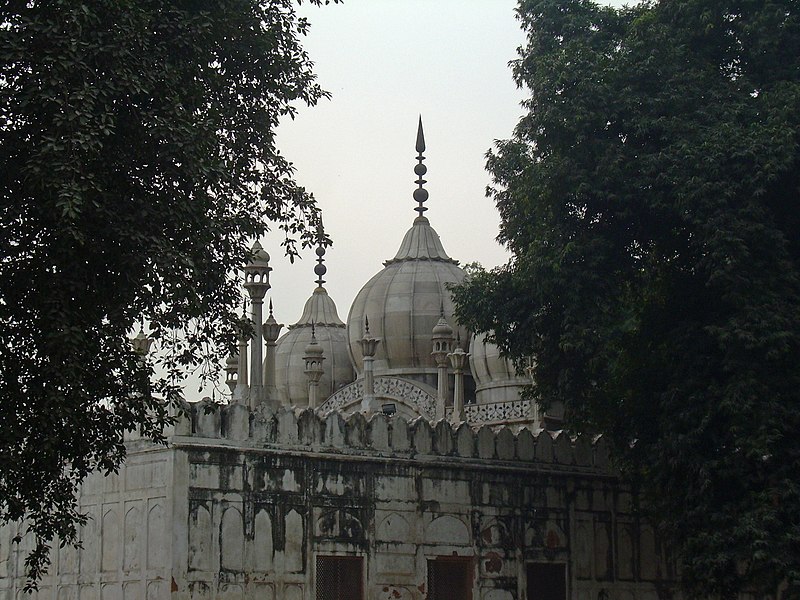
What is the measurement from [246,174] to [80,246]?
98.9 inches

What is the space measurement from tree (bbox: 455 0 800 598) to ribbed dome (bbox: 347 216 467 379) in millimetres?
13442

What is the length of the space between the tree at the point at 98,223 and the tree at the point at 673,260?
604cm

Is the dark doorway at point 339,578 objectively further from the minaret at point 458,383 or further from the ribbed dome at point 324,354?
the ribbed dome at point 324,354

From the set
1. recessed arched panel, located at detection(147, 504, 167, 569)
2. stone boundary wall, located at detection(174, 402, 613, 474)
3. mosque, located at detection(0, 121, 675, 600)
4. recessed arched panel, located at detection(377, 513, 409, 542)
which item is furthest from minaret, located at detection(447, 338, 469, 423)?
recessed arched panel, located at detection(147, 504, 167, 569)

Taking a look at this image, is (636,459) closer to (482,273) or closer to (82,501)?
(482,273)

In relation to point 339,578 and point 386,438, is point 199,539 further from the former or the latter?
point 386,438

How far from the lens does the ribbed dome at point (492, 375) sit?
101ft

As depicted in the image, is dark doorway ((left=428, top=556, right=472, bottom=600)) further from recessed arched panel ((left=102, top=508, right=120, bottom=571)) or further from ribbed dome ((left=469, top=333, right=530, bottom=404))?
ribbed dome ((left=469, top=333, right=530, bottom=404))

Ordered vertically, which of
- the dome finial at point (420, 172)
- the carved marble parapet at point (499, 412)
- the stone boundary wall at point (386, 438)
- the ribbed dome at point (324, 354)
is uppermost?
the dome finial at point (420, 172)

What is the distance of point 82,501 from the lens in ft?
56.0

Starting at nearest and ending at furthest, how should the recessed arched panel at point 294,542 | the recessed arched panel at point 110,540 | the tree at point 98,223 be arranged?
1. the tree at point 98,223
2. the recessed arched panel at point 110,540
3. the recessed arched panel at point 294,542

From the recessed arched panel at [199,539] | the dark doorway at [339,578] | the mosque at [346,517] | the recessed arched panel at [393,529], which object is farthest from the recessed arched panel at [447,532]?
the recessed arched panel at [199,539]

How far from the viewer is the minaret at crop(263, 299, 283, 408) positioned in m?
22.1

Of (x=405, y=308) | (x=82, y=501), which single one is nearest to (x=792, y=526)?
(x=82, y=501)
